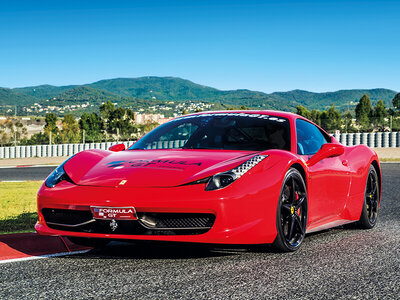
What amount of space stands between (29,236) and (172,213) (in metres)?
1.87

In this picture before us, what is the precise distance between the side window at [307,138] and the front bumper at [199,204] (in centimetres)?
125

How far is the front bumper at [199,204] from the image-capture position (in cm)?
398

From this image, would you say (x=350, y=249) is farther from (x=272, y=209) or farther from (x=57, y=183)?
(x=57, y=183)

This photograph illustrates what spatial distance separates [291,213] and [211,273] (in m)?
1.07

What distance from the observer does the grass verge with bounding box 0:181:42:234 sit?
6.56 metres

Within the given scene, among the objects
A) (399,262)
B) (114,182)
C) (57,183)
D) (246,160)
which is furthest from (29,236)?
(399,262)

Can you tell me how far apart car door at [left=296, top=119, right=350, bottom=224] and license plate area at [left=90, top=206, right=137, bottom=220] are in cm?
175

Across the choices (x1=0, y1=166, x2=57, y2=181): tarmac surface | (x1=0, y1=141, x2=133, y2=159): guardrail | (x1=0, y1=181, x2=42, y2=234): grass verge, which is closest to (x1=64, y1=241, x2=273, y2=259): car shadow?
(x1=0, y1=181, x2=42, y2=234): grass verge

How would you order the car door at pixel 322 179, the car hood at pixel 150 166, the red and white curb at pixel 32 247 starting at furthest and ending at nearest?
the car door at pixel 322 179 < the red and white curb at pixel 32 247 < the car hood at pixel 150 166

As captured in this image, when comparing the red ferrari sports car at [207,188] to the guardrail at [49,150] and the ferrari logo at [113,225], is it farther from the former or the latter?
the guardrail at [49,150]

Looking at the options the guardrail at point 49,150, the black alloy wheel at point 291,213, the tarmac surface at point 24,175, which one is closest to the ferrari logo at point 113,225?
the black alloy wheel at point 291,213

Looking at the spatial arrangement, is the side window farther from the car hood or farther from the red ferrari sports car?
the car hood

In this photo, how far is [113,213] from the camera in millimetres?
4039

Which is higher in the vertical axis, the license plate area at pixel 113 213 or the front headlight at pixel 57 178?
the front headlight at pixel 57 178
